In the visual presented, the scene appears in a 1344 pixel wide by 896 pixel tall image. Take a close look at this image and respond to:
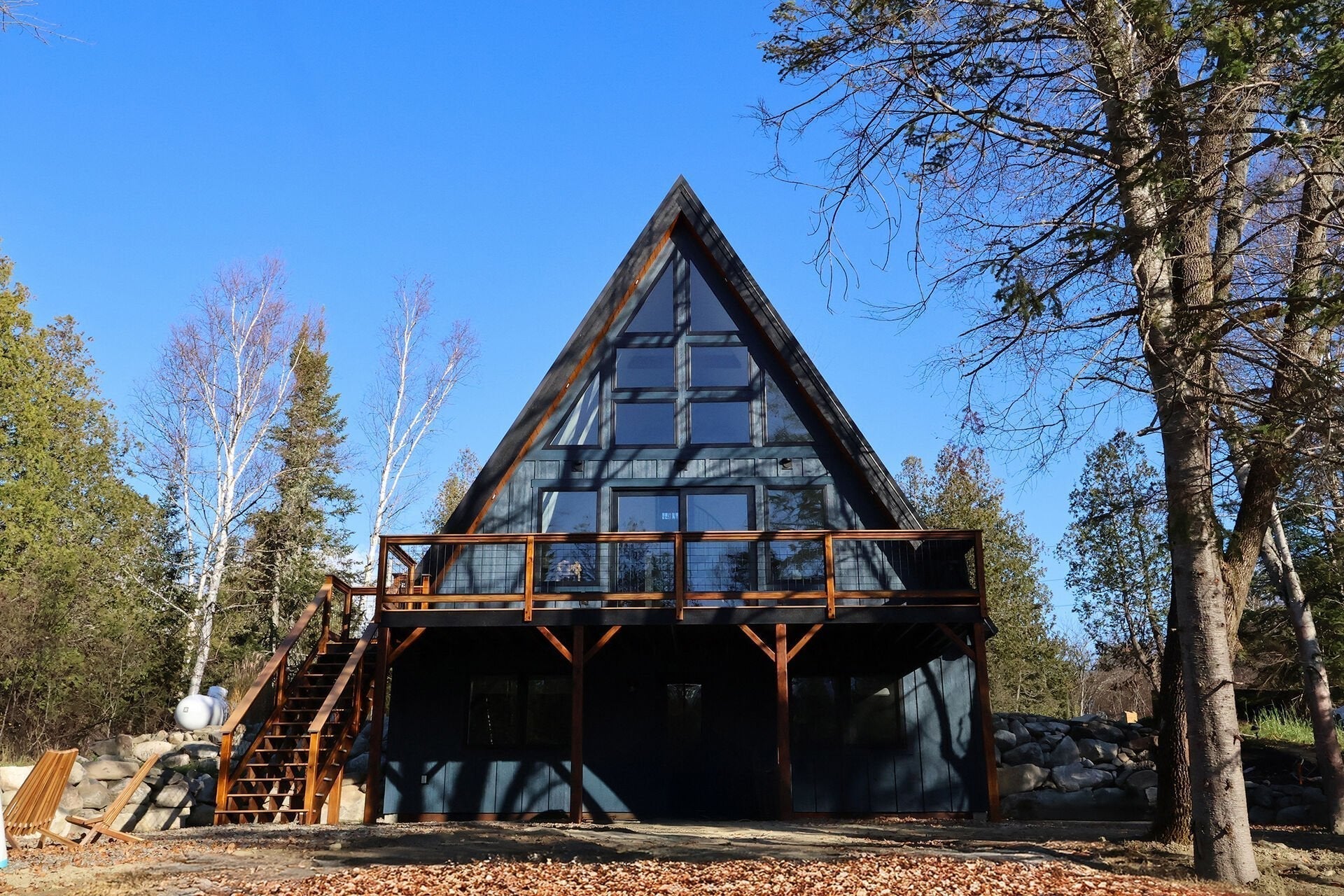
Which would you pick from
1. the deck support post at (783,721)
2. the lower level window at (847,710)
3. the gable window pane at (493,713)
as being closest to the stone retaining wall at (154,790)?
the gable window pane at (493,713)

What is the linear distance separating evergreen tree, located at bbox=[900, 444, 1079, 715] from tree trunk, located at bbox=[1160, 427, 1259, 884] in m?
18.5

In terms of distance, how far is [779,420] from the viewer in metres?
14.6

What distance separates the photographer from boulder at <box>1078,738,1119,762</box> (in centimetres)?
1468

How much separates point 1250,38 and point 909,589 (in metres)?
8.20

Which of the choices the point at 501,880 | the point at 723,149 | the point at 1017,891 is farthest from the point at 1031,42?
the point at 501,880

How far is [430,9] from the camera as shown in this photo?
12.5 m

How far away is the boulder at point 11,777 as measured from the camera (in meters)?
12.8

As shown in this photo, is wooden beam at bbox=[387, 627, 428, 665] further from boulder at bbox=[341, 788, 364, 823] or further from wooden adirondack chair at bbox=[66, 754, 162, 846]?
wooden adirondack chair at bbox=[66, 754, 162, 846]

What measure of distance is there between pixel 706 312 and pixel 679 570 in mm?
4267

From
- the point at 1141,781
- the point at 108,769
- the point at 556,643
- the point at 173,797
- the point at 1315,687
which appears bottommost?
the point at 173,797

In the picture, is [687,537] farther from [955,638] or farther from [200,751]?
[200,751]

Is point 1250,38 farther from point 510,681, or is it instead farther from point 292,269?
point 292,269

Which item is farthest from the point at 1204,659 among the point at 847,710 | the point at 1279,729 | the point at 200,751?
the point at 200,751

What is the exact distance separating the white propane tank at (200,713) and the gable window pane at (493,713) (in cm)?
512
